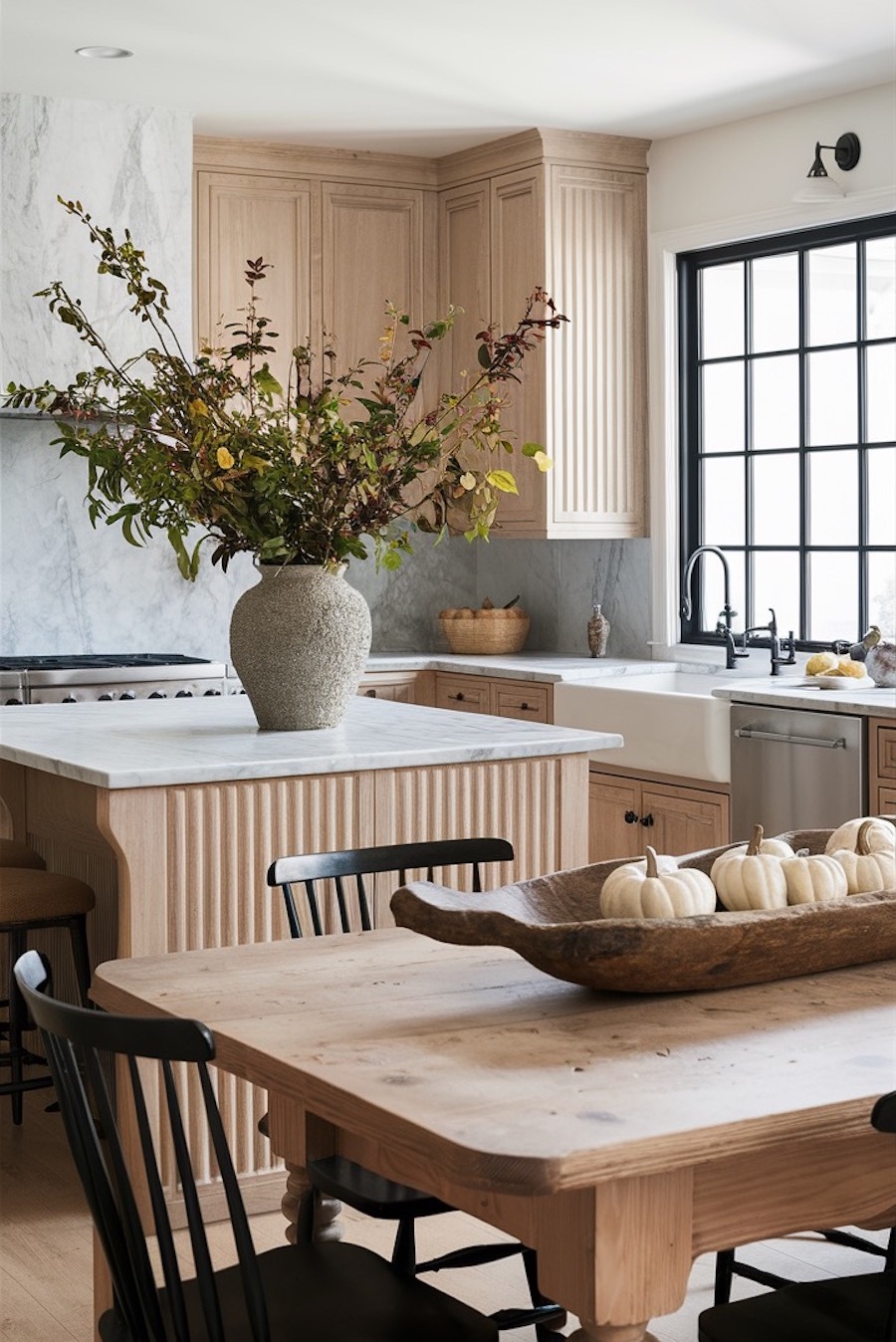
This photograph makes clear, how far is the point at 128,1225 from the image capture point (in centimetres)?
168

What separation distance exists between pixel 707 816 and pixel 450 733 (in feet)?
5.19

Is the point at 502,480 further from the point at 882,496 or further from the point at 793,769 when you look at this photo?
the point at 882,496

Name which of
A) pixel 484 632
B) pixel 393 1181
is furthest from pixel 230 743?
pixel 484 632

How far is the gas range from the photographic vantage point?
5.15 m

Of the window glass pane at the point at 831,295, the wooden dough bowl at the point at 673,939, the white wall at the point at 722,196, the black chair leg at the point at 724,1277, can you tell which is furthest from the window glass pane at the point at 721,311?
the wooden dough bowl at the point at 673,939

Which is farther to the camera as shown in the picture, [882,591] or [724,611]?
[724,611]

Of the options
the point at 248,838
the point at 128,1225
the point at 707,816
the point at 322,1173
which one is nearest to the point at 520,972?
the point at 322,1173

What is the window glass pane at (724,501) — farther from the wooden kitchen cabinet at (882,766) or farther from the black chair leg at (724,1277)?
the black chair leg at (724,1277)

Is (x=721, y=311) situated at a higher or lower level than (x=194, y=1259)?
higher

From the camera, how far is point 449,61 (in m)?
5.06

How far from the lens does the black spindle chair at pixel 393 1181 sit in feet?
7.23

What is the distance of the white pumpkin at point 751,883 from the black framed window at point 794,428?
350cm

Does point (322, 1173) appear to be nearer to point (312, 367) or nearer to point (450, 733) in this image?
point (450, 733)

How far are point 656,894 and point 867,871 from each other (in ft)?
0.99
